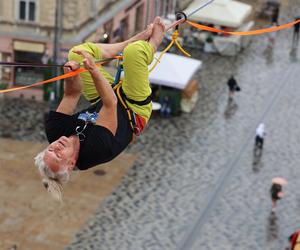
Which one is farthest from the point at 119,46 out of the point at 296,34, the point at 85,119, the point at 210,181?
the point at 296,34

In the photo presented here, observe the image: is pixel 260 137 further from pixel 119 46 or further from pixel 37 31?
pixel 119 46

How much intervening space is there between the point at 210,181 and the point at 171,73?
8.84m

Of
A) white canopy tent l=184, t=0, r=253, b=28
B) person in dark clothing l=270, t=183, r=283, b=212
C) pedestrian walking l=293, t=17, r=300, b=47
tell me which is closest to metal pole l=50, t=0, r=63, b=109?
person in dark clothing l=270, t=183, r=283, b=212

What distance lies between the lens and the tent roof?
35.8m

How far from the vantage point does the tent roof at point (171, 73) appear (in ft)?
117

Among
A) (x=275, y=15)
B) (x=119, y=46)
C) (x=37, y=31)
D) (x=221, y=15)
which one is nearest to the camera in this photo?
(x=119, y=46)

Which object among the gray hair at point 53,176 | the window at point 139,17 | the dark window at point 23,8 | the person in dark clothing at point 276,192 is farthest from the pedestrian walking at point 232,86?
the gray hair at point 53,176

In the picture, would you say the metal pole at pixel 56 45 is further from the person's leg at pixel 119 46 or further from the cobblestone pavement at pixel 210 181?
the person's leg at pixel 119 46

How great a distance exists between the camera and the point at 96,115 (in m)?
8.35

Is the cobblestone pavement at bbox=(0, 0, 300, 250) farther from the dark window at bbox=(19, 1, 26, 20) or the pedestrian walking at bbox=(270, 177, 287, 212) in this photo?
the dark window at bbox=(19, 1, 26, 20)

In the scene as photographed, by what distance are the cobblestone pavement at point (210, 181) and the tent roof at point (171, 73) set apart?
5.59 feet

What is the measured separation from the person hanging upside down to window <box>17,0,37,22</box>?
28606mm

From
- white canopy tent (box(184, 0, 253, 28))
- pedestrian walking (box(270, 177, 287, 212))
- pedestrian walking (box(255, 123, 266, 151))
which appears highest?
pedestrian walking (box(270, 177, 287, 212))

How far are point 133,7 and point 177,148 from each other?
16822 millimetres
